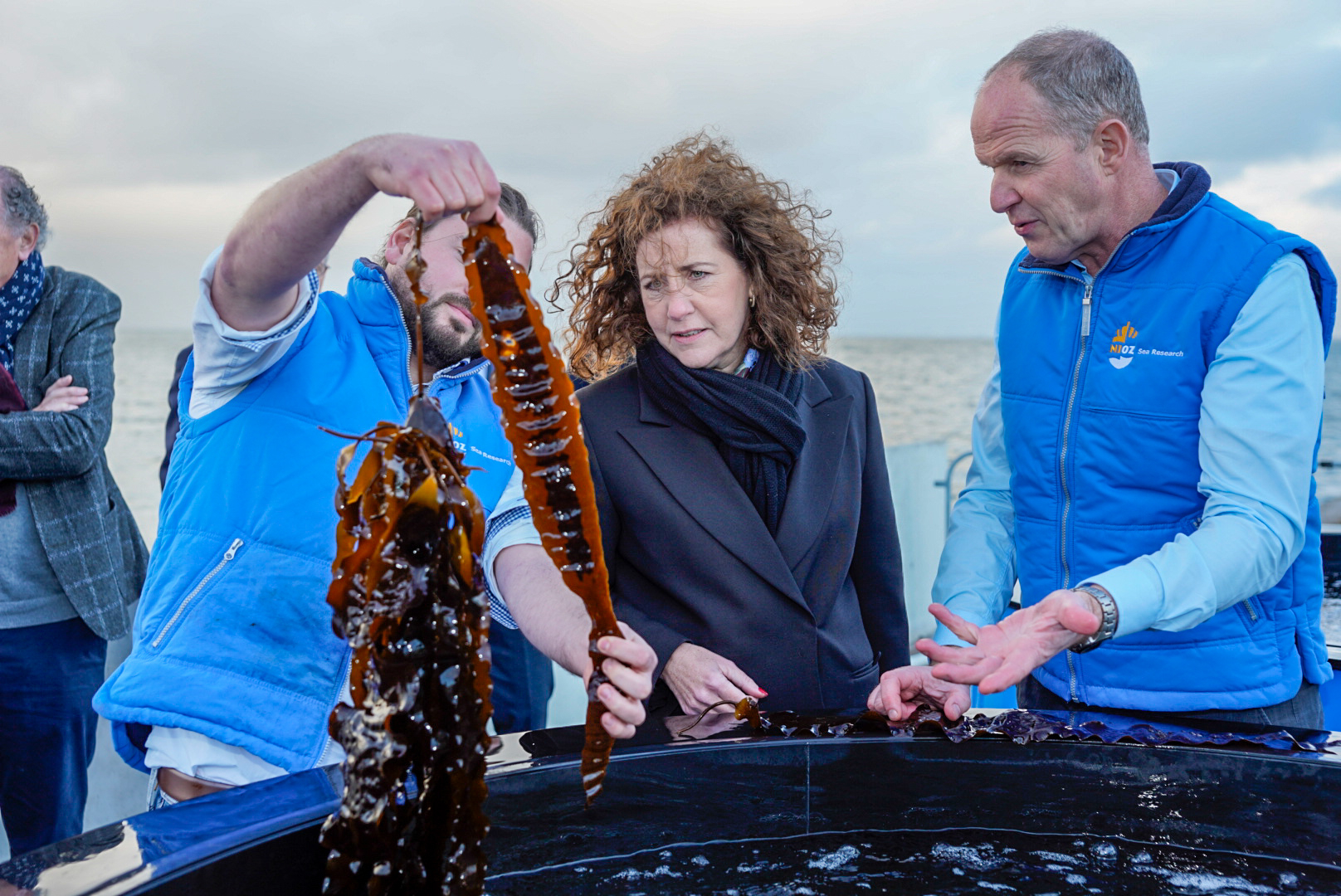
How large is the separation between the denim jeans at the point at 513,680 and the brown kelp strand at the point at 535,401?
281 centimetres

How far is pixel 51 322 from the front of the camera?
3.10m

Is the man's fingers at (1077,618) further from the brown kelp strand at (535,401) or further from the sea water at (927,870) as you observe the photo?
the brown kelp strand at (535,401)

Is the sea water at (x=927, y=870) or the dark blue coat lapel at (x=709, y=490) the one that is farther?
the dark blue coat lapel at (x=709, y=490)

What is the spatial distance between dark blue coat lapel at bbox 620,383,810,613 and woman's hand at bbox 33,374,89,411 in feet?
6.10

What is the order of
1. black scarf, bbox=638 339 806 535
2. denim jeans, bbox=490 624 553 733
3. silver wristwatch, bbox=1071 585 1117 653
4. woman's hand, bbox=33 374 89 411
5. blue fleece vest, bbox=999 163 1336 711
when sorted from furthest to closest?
1. denim jeans, bbox=490 624 553 733
2. woman's hand, bbox=33 374 89 411
3. black scarf, bbox=638 339 806 535
4. blue fleece vest, bbox=999 163 1336 711
5. silver wristwatch, bbox=1071 585 1117 653

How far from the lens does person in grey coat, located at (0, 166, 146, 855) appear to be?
9.45ft

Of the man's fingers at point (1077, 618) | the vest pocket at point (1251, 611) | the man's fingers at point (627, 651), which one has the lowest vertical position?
the vest pocket at point (1251, 611)

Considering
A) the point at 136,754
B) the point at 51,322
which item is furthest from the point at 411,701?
the point at 51,322

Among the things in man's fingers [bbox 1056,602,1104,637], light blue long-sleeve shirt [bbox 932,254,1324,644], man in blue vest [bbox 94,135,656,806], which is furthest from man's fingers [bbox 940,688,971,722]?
man in blue vest [bbox 94,135,656,806]

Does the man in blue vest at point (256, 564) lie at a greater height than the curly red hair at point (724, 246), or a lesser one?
lesser

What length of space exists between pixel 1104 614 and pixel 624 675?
931mm

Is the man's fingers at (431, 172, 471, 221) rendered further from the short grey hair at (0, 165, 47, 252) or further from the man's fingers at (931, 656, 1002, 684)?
the short grey hair at (0, 165, 47, 252)

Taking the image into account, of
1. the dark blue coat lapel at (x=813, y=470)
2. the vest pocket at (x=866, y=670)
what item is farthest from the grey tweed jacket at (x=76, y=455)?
the vest pocket at (x=866, y=670)

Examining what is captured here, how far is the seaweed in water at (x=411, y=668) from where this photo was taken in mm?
915
